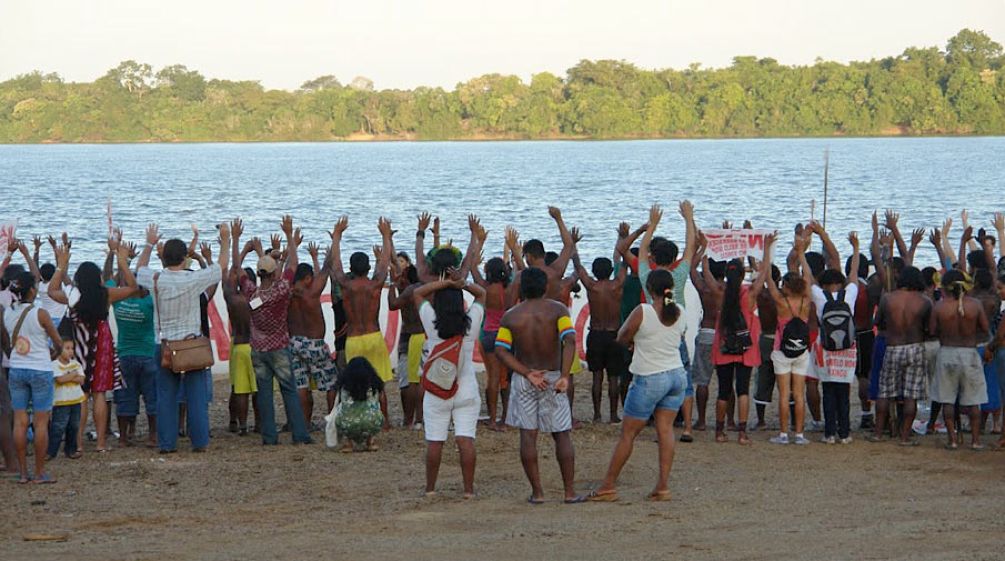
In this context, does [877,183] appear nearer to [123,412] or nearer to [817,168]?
[817,168]

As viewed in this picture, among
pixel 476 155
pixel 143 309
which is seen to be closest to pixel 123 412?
pixel 143 309

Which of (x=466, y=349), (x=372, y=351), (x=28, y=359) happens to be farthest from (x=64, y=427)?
(x=466, y=349)

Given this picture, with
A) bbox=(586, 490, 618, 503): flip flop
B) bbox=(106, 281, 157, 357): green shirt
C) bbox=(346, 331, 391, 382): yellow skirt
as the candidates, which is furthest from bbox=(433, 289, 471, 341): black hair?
bbox=(106, 281, 157, 357): green shirt

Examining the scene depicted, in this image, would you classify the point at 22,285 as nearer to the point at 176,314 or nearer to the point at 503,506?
the point at 176,314

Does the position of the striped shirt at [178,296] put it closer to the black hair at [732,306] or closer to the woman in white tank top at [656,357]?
the woman in white tank top at [656,357]

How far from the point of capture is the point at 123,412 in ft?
37.4

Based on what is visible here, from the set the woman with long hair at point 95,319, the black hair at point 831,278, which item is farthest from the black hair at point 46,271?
the black hair at point 831,278

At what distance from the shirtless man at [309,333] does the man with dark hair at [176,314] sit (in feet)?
2.60

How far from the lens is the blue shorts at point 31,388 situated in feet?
31.4

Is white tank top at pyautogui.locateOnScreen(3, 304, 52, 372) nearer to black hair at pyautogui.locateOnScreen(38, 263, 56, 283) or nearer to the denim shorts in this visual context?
black hair at pyautogui.locateOnScreen(38, 263, 56, 283)

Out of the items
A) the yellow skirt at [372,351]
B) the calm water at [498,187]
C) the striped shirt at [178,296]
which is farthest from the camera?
the calm water at [498,187]

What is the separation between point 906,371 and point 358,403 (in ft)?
15.4

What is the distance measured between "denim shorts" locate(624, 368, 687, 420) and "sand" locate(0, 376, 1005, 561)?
0.69m

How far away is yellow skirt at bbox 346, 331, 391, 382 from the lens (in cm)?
1138
